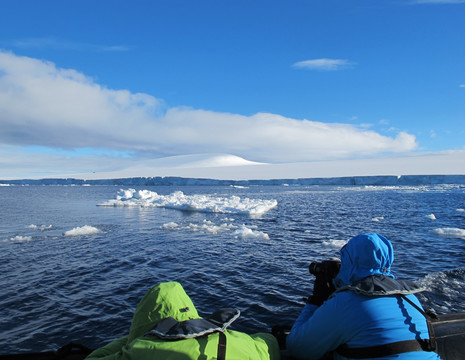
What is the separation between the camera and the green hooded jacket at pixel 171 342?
1.67m

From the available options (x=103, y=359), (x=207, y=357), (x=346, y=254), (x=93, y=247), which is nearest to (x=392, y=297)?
(x=346, y=254)

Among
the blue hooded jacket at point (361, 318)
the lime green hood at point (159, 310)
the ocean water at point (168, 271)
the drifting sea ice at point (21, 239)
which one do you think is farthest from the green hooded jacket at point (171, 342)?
the drifting sea ice at point (21, 239)

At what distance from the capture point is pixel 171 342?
5.55 feet

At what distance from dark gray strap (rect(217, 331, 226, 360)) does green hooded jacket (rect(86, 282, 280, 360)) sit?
0.01 metres

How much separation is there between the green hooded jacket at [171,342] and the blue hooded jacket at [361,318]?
0.37 metres

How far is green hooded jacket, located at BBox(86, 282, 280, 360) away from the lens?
1.67 metres

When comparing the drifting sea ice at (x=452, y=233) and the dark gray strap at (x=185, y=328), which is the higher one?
the dark gray strap at (x=185, y=328)

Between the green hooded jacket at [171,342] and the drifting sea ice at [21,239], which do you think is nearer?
the green hooded jacket at [171,342]

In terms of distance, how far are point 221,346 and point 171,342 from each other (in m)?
0.28

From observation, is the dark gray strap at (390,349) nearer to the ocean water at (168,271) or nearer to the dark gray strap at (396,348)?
the dark gray strap at (396,348)

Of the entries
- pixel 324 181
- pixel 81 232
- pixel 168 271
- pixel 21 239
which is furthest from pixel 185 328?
pixel 324 181

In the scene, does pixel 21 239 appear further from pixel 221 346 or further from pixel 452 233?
pixel 452 233

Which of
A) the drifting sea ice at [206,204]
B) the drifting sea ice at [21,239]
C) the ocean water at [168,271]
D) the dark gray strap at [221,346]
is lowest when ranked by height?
the ocean water at [168,271]

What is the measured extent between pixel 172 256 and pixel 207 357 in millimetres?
8633
